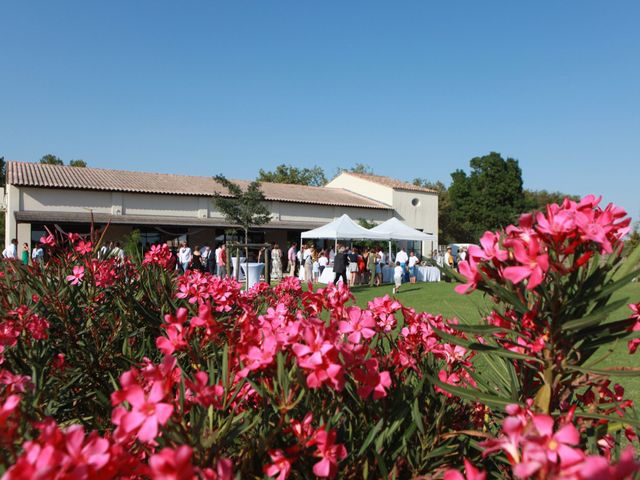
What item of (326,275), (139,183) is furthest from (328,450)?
(139,183)

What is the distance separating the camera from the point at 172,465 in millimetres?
611

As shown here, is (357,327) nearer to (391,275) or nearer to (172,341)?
(172,341)

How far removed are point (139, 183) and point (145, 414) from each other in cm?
2762

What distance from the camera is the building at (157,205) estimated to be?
22172mm

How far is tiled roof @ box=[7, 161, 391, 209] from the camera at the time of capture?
76.4ft

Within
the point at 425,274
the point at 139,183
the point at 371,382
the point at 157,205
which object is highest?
the point at 139,183

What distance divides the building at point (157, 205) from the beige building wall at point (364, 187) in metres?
0.09

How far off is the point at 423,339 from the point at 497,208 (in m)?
51.3

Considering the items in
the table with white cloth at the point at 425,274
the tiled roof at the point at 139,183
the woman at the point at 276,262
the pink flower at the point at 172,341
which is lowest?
the table with white cloth at the point at 425,274

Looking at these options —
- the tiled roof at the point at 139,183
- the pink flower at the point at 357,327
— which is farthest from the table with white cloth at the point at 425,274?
the pink flower at the point at 357,327

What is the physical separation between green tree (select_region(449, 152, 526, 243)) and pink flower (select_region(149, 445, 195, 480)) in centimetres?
5066

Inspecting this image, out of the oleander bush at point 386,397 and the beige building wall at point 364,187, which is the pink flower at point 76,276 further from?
the beige building wall at point 364,187

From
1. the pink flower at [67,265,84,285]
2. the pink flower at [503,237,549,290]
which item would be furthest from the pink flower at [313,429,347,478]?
the pink flower at [67,265,84,285]

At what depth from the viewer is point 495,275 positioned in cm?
112
